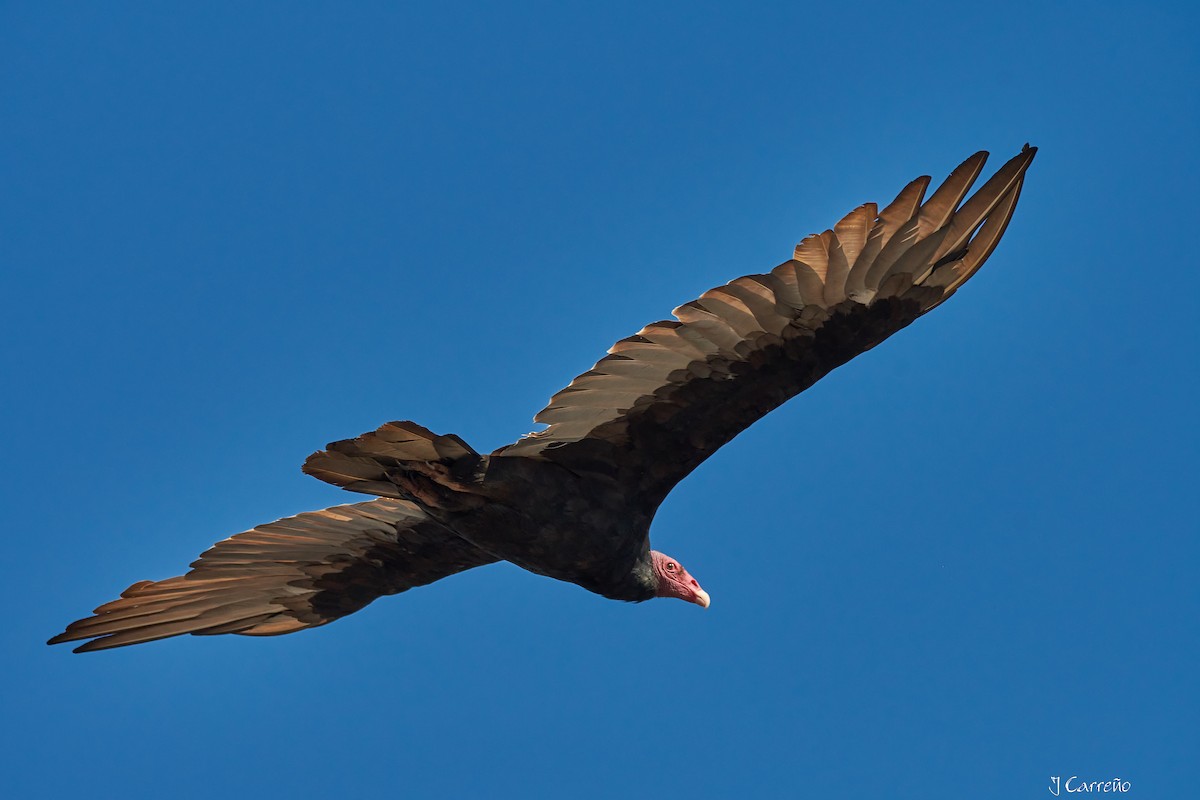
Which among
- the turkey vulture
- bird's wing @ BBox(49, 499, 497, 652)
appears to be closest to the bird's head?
the turkey vulture

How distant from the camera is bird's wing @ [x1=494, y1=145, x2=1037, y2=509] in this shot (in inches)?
261

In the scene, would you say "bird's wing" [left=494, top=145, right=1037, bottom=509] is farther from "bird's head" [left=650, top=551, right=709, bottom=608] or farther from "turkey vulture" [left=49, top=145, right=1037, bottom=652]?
"bird's head" [left=650, top=551, right=709, bottom=608]

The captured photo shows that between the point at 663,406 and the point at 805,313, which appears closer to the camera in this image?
the point at 805,313

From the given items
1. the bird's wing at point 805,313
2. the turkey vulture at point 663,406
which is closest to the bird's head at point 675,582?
the turkey vulture at point 663,406

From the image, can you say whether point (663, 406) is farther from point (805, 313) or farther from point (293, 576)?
point (293, 576)

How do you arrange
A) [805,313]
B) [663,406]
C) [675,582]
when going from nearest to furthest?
[805,313], [663,406], [675,582]

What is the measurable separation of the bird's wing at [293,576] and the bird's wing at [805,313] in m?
1.76

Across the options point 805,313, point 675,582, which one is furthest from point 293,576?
point 805,313

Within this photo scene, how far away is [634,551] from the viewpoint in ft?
24.3

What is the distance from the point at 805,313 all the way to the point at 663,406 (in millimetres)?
821

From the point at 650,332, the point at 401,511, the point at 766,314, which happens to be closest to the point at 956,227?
the point at 766,314

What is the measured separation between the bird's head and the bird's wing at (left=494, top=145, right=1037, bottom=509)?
142cm

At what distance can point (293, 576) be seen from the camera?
8.72 meters

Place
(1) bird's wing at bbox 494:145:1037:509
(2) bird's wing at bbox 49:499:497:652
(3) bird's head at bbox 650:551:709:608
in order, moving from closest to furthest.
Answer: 1. (1) bird's wing at bbox 494:145:1037:509
2. (3) bird's head at bbox 650:551:709:608
3. (2) bird's wing at bbox 49:499:497:652
